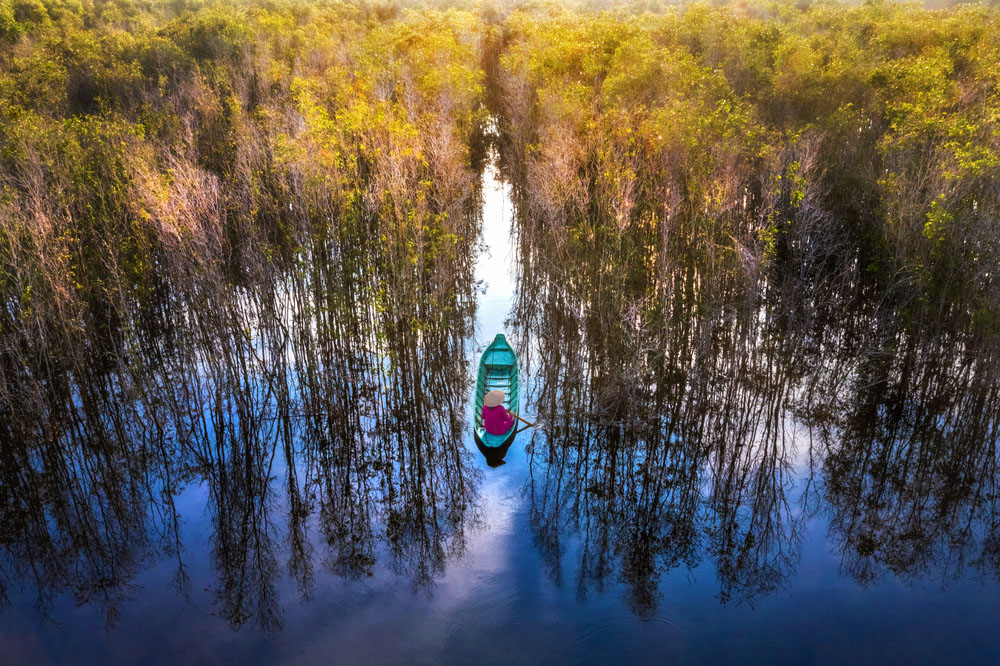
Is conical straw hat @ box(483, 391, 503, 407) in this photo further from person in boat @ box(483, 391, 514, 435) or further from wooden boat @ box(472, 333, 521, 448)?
wooden boat @ box(472, 333, 521, 448)

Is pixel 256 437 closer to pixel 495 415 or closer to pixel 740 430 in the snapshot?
pixel 495 415

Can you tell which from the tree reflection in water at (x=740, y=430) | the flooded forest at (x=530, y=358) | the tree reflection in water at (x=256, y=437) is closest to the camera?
the flooded forest at (x=530, y=358)

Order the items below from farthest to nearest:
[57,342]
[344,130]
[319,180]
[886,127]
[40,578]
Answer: [886,127], [344,130], [319,180], [57,342], [40,578]

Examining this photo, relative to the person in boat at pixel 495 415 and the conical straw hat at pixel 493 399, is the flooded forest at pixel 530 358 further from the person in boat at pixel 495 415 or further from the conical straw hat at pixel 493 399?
the conical straw hat at pixel 493 399

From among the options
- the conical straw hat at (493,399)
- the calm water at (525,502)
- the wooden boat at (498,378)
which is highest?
the conical straw hat at (493,399)

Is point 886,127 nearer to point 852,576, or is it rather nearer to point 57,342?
point 852,576

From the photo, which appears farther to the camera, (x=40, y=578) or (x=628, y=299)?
(x=628, y=299)

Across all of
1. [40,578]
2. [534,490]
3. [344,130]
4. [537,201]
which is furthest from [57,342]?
[537,201]

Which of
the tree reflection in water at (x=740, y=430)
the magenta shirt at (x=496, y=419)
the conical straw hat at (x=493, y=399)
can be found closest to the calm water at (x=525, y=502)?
the tree reflection in water at (x=740, y=430)
